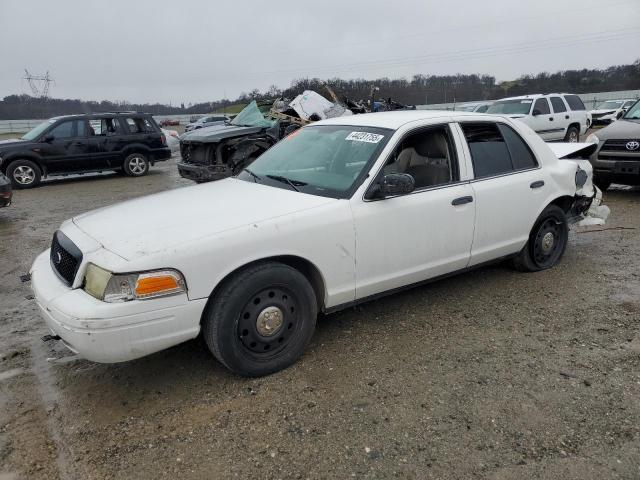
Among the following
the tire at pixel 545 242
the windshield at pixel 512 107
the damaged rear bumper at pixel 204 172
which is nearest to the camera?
the tire at pixel 545 242

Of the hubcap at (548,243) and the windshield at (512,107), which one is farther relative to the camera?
the windshield at (512,107)

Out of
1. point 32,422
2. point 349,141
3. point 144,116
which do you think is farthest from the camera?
point 144,116

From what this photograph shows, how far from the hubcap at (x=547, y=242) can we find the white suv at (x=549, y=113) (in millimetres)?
10499

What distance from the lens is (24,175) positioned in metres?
12.2

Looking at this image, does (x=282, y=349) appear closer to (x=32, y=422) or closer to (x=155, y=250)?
(x=155, y=250)

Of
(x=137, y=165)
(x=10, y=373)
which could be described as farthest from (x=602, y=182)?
(x=137, y=165)

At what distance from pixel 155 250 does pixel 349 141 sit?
6.06 ft

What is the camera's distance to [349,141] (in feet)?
13.1


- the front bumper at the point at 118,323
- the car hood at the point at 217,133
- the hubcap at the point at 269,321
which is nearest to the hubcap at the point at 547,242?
the hubcap at the point at 269,321

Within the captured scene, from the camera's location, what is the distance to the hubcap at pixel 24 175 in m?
12.1

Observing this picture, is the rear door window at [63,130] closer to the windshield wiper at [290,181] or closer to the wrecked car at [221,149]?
the wrecked car at [221,149]

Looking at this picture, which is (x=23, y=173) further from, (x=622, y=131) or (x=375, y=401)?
(x=622, y=131)

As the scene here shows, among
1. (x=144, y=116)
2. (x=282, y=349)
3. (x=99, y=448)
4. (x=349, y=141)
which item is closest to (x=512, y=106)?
(x=144, y=116)

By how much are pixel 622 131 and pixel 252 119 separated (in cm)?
743
